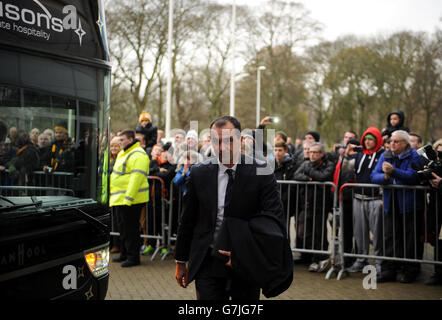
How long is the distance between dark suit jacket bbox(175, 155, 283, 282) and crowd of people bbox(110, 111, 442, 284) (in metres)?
2.52

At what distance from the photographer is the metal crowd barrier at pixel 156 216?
862 centimetres

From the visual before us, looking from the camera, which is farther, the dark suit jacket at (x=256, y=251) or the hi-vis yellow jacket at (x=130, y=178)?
the hi-vis yellow jacket at (x=130, y=178)

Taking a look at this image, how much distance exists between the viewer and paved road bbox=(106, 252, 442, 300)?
6.05 m

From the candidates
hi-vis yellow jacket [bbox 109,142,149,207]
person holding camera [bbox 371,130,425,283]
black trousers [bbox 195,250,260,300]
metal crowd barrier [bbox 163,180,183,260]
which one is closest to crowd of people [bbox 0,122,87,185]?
black trousers [bbox 195,250,260,300]

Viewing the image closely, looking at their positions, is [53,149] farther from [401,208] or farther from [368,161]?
[368,161]

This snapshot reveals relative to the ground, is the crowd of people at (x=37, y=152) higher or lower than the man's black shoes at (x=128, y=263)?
higher

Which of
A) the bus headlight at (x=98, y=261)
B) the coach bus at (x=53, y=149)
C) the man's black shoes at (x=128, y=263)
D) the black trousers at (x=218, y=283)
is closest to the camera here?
the coach bus at (x=53, y=149)

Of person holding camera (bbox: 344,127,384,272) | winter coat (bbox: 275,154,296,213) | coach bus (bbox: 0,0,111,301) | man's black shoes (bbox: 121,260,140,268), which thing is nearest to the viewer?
coach bus (bbox: 0,0,111,301)

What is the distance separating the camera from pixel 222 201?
3.47 meters

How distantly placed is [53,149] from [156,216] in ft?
17.9

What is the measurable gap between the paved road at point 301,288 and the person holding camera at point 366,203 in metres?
0.45

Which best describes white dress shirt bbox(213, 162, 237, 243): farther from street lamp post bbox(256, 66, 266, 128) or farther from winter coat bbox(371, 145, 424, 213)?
street lamp post bbox(256, 66, 266, 128)

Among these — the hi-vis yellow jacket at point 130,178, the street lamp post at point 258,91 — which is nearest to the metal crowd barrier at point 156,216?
the hi-vis yellow jacket at point 130,178

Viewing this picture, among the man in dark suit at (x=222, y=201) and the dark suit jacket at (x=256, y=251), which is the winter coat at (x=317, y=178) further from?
the dark suit jacket at (x=256, y=251)
